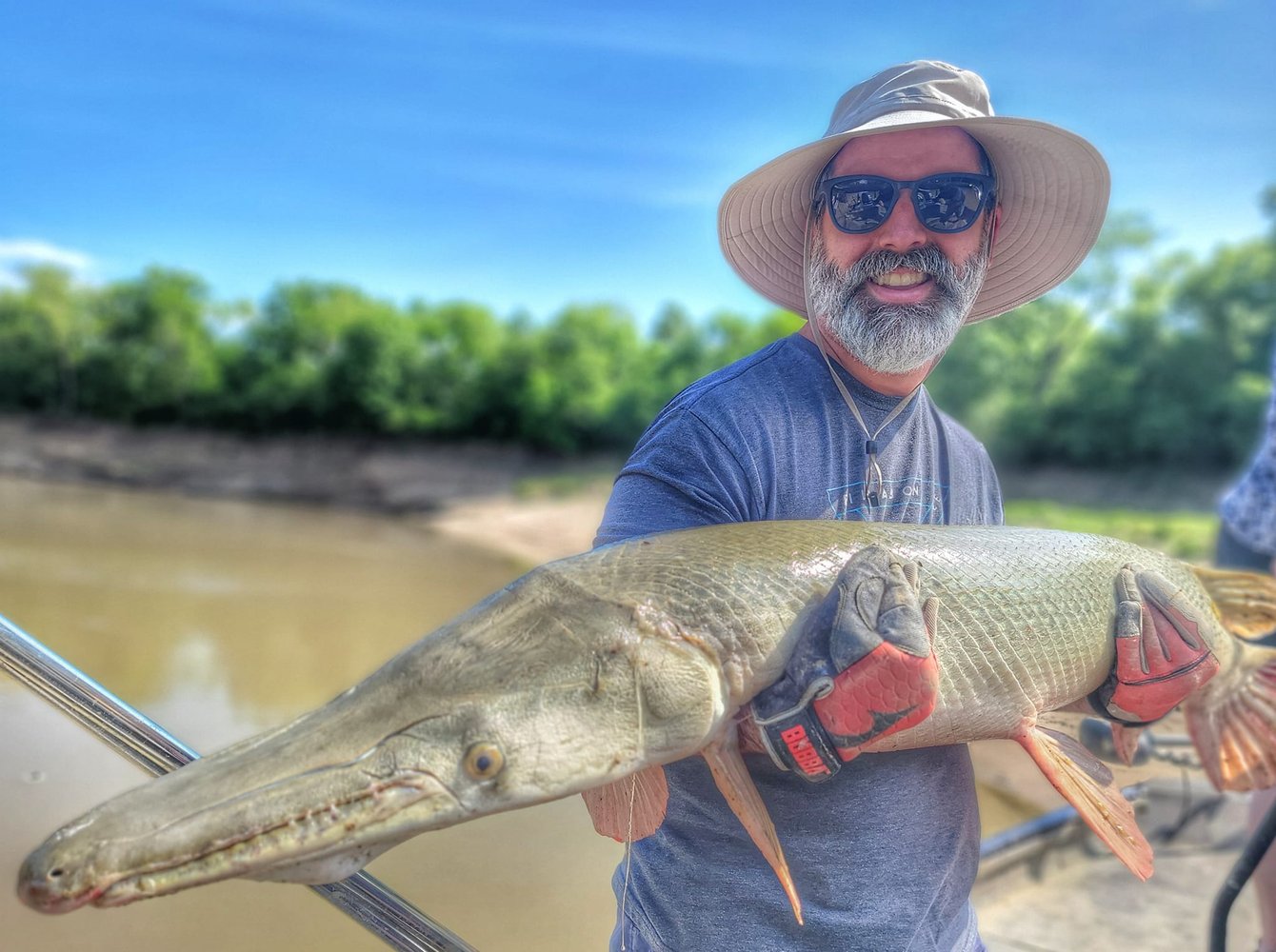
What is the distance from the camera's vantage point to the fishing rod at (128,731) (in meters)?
1.45

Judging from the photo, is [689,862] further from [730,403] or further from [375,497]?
[375,497]

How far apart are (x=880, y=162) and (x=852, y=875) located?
1403mm

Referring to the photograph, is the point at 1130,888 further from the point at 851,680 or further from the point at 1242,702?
the point at 851,680

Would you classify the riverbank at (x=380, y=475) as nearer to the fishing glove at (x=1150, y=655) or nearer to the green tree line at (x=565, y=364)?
the green tree line at (x=565, y=364)

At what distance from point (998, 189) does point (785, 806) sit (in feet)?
4.98

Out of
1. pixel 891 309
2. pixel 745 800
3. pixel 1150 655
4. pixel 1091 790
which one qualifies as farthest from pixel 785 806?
pixel 891 309

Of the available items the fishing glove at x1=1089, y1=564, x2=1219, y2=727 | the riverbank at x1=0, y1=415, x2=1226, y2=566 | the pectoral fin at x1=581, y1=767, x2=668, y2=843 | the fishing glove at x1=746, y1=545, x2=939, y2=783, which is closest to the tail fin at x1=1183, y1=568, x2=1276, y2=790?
the fishing glove at x1=1089, y1=564, x2=1219, y2=727

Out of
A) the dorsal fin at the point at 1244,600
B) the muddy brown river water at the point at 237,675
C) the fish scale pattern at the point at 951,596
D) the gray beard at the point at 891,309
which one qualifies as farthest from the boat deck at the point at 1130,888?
the gray beard at the point at 891,309

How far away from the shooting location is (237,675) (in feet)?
36.6

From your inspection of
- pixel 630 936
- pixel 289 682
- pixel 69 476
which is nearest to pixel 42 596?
pixel 289 682

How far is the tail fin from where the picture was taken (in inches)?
86.5

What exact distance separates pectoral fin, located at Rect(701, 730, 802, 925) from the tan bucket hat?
1.23m

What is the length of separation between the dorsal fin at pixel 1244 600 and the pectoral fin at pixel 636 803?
1.51m

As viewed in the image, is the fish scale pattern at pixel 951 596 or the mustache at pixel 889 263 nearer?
the fish scale pattern at pixel 951 596
